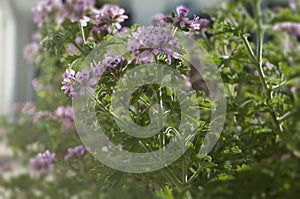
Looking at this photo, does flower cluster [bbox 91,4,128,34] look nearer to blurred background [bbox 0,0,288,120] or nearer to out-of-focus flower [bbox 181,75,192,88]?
out-of-focus flower [bbox 181,75,192,88]

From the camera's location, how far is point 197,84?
0.88 meters

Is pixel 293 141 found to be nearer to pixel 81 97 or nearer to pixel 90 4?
pixel 81 97

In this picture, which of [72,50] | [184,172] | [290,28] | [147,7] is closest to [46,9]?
[72,50]

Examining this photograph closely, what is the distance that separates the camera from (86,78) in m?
0.66

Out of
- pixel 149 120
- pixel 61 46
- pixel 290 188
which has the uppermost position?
pixel 61 46

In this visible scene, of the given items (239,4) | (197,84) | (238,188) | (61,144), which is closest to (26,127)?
(61,144)

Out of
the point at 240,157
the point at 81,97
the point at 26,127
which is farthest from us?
the point at 26,127

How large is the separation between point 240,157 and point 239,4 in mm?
271

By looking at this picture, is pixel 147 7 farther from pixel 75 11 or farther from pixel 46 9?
pixel 75 11

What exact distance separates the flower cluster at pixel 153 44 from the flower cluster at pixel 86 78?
32mm

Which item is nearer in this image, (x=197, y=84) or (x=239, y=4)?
(x=239, y=4)

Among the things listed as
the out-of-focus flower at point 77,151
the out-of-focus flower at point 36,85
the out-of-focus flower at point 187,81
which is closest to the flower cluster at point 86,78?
the out-of-focus flower at point 187,81

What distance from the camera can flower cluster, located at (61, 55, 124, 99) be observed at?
664mm

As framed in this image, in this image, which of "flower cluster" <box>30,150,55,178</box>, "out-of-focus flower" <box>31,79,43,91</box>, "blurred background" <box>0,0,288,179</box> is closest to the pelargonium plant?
"flower cluster" <box>30,150,55,178</box>
